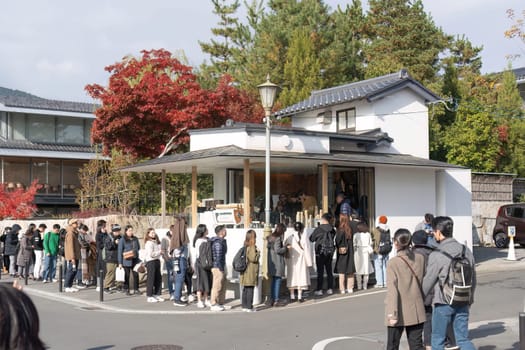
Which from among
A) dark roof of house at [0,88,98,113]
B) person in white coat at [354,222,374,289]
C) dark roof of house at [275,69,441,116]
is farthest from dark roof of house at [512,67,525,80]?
person in white coat at [354,222,374,289]

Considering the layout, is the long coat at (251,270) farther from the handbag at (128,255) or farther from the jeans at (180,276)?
the handbag at (128,255)

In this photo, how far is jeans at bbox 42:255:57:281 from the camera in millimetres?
20719

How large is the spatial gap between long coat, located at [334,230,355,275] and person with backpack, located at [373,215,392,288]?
2.87ft

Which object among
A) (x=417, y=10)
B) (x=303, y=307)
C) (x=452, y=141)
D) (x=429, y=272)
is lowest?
(x=303, y=307)

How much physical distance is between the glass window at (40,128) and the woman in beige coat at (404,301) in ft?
118

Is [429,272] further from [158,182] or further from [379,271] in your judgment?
[158,182]

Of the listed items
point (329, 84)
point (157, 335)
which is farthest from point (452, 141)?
point (157, 335)

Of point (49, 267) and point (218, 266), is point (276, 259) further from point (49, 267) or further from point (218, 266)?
point (49, 267)

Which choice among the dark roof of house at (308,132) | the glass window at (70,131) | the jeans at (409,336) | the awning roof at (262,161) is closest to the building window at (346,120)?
the dark roof of house at (308,132)

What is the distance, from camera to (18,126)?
3984 centimetres

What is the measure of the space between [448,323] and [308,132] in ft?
37.6

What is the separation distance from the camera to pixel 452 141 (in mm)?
32188

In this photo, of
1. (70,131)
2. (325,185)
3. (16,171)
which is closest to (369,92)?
(325,185)

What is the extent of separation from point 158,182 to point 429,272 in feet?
69.3
